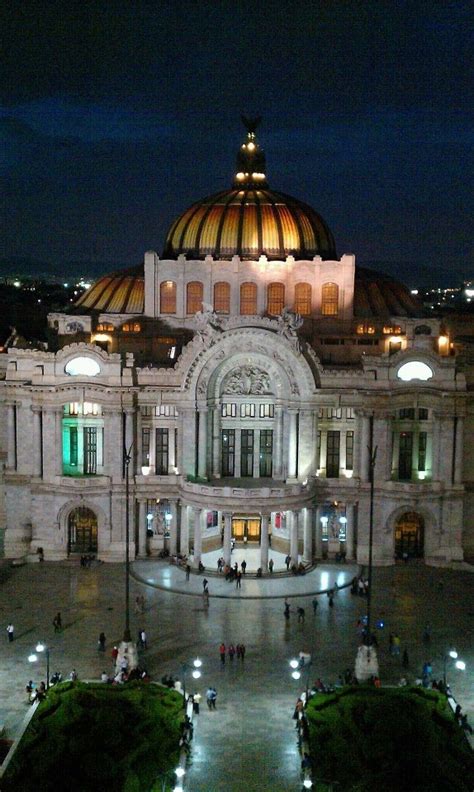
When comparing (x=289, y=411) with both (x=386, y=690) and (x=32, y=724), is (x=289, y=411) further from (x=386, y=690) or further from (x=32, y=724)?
(x=32, y=724)

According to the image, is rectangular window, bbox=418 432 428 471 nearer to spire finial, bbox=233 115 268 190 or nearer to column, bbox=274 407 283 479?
column, bbox=274 407 283 479

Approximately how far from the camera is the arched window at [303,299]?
3484 inches

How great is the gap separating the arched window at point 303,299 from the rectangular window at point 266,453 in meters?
13.7

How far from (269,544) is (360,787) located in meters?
38.8

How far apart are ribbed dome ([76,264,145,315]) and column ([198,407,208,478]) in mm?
17551

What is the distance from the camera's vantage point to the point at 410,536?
261 feet

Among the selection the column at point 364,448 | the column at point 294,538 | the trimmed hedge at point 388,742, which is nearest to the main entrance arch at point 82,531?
the column at point 294,538

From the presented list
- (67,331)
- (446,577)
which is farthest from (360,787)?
(67,331)

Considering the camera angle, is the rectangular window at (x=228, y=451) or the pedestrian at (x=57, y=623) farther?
the rectangular window at (x=228, y=451)

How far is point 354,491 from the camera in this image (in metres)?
78.1

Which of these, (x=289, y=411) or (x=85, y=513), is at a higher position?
(x=289, y=411)

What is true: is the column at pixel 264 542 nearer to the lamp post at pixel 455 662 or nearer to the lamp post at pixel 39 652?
the lamp post at pixel 455 662

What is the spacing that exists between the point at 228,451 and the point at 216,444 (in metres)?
1.34

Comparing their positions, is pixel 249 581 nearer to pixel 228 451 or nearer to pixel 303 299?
pixel 228 451
